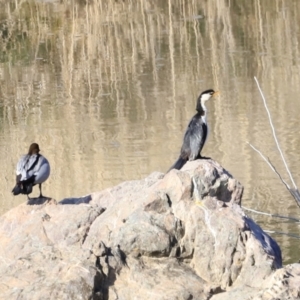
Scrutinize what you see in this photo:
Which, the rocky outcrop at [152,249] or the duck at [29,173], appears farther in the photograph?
the duck at [29,173]

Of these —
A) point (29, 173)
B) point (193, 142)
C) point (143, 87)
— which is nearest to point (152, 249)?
point (29, 173)

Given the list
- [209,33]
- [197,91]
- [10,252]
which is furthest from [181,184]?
[209,33]

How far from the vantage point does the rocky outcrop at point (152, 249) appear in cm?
450

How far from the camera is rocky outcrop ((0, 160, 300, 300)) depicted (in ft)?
14.8

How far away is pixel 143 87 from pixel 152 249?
8.13 meters

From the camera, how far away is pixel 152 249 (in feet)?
16.1

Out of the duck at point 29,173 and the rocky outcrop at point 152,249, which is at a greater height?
the duck at point 29,173

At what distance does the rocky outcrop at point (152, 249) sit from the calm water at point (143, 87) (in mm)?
1986

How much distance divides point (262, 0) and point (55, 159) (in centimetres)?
1073

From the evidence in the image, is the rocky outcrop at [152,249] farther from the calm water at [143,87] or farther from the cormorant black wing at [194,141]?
the calm water at [143,87]

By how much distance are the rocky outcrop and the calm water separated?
1986mm

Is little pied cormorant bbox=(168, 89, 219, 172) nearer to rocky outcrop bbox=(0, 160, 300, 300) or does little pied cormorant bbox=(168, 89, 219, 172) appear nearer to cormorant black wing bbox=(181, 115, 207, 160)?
cormorant black wing bbox=(181, 115, 207, 160)

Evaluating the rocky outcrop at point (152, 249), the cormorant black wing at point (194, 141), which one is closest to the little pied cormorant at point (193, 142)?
the cormorant black wing at point (194, 141)

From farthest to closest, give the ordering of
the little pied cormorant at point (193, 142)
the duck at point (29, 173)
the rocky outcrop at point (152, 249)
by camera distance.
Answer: the little pied cormorant at point (193, 142) → the duck at point (29, 173) → the rocky outcrop at point (152, 249)
